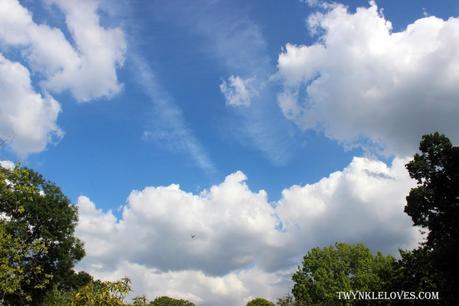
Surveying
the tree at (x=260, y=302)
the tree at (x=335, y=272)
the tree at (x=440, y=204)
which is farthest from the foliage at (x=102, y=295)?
the tree at (x=260, y=302)

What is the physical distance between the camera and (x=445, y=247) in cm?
3816

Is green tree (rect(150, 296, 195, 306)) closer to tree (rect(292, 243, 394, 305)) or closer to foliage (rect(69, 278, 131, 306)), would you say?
tree (rect(292, 243, 394, 305))

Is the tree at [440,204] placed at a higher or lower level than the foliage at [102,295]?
higher

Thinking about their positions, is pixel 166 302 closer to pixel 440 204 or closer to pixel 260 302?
pixel 260 302

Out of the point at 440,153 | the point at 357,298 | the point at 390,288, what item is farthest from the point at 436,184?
the point at 357,298

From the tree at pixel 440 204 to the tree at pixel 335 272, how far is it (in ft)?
85.1

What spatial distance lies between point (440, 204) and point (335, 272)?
36731mm

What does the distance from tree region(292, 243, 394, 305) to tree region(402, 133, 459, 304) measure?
25.9 m

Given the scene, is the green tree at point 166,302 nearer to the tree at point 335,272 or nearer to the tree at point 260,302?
the tree at point 260,302

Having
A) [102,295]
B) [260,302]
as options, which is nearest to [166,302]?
[260,302]

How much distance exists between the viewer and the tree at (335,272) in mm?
71000

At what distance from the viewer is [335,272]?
245 feet

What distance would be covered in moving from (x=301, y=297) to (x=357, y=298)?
465 inches

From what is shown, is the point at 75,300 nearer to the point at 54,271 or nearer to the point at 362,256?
the point at 54,271
